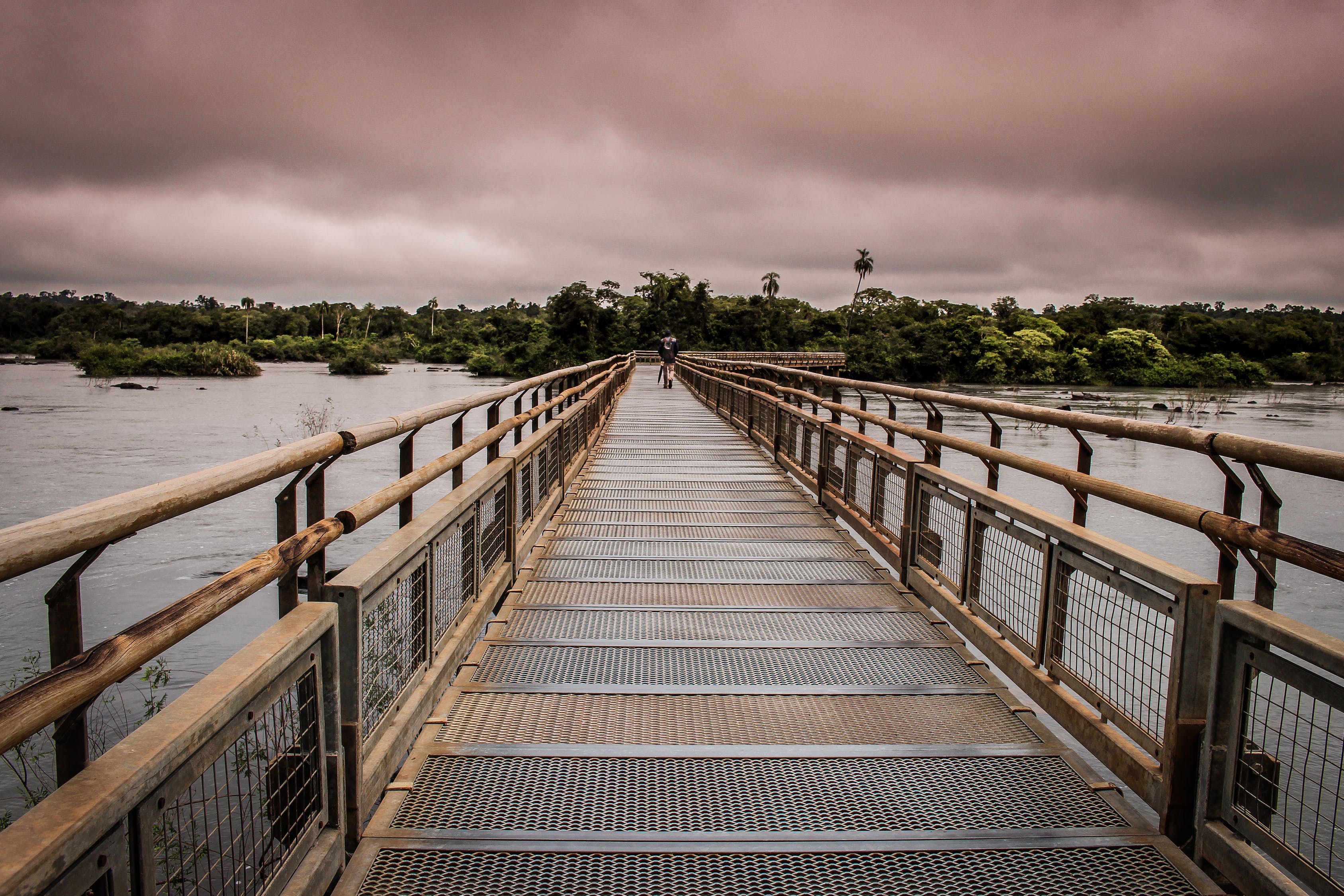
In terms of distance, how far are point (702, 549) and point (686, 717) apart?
2926mm

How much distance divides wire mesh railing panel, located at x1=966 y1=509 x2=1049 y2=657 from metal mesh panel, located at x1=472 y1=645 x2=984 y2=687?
0.93ft

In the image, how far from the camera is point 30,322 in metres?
141

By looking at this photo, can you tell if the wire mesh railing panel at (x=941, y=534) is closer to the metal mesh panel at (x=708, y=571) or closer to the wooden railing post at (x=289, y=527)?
the metal mesh panel at (x=708, y=571)

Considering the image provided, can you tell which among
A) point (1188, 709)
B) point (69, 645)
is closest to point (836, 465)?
point (1188, 709)

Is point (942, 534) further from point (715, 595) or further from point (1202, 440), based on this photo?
point (1202, 440)

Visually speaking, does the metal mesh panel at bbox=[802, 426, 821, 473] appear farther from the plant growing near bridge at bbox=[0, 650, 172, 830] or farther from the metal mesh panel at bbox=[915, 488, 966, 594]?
the plant growing near bridge at bbox=[0, 650, 172, 830]

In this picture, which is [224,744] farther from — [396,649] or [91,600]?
[91,600]

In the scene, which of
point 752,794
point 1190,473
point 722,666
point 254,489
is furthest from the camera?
point 254,489

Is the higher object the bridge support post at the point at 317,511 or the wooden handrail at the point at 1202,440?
the wooden handrail at the point at 1202,440

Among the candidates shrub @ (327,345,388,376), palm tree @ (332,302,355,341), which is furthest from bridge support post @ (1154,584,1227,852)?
palm tree @ (332,302,355,341)

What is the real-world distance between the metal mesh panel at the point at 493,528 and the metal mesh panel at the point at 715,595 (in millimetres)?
330

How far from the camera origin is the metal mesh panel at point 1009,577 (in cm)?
344

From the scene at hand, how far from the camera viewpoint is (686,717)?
10.8 ft

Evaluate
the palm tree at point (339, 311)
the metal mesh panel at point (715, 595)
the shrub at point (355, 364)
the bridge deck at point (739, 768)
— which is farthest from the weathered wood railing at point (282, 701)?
the palm tree at point (339, 311)
